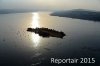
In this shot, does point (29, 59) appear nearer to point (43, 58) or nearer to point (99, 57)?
point (43, 58)

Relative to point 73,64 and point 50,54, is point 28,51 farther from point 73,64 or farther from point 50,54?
point 73,64

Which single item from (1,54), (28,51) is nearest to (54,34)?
(28,51)

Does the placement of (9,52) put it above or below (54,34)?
below

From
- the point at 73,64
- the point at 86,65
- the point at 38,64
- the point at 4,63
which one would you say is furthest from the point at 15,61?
the point at 86,65

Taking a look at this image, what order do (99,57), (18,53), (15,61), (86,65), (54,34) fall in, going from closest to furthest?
(86,65)
(15,61)
(99,57)
(18,53)
(54,34)

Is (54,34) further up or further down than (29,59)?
further up

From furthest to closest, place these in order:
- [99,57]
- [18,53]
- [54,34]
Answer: [54,34], [18,53], [99,57]

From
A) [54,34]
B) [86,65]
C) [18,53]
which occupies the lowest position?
[86,65]

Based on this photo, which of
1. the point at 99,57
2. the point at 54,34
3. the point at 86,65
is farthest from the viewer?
the point at 54,34

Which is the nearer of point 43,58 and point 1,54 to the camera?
point 43,58
